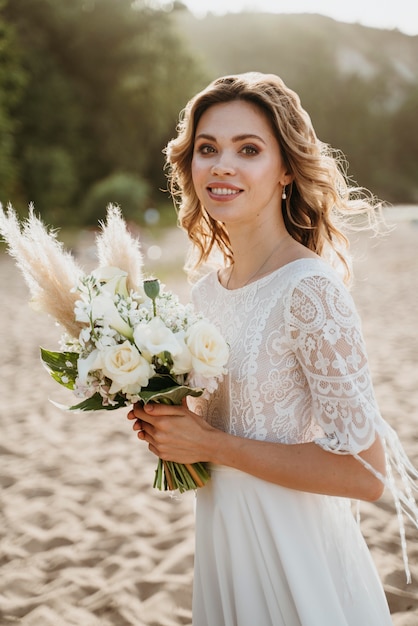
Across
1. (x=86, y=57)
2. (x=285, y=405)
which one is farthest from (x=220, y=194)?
(x=86, y=57)

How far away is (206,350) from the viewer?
5.21 feet

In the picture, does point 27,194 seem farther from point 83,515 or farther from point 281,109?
point 281,109

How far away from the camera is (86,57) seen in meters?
29.1

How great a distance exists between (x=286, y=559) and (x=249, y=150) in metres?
1.27

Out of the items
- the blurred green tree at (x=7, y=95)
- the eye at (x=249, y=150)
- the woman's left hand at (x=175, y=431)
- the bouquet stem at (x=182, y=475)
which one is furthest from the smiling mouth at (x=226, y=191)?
the blurred green tree at (x=7, y=95)

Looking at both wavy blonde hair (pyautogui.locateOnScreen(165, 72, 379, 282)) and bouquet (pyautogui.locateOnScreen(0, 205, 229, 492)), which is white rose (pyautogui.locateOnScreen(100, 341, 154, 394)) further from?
wavy blonde hair (pyautogui.locateOnScreen(165, 72, 379, 282))

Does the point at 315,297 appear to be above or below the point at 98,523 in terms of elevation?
above

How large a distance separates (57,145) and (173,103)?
8.33 m

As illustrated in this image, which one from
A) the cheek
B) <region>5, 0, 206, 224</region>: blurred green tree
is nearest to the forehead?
the cheek

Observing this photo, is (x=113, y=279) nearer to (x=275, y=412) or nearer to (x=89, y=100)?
(x=275, y=412)

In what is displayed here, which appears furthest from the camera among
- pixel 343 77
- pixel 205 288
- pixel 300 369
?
pixel 343 77

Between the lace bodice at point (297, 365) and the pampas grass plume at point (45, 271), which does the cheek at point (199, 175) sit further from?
the pampas grass plume at point (45, 271)

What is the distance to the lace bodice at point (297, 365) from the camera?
163cm

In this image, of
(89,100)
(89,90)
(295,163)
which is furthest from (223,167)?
(89,90)
